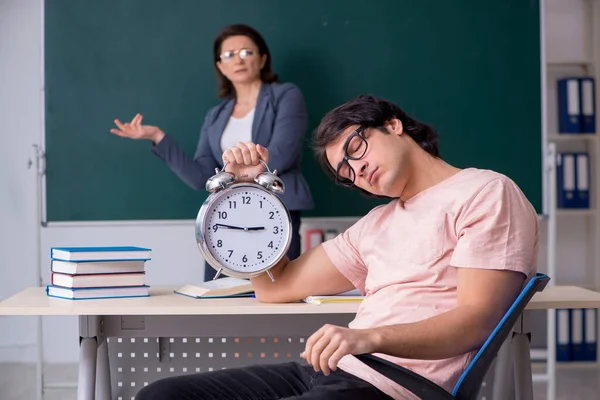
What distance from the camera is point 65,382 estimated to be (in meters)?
4.03

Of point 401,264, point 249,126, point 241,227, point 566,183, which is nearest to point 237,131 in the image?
point 249,126

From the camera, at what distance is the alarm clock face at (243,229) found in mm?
1817

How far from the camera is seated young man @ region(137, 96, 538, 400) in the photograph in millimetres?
1420

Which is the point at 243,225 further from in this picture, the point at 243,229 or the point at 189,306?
the point at 189,306

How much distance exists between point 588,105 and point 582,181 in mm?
440

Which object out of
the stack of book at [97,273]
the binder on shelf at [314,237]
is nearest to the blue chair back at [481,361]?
the stack of book at [97,273]

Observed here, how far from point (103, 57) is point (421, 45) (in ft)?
5.63

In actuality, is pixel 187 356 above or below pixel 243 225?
below

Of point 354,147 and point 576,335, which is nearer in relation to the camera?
point 354,147

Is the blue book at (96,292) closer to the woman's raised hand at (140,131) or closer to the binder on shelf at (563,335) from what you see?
the woman's raised hand at (140,131)

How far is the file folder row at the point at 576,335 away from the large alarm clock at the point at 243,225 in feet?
9.63

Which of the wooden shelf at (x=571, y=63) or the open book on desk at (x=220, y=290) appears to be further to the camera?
the wooden shelf at (x=571, y=63)

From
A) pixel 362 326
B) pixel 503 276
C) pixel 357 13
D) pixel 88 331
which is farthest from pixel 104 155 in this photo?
pixel 503 276

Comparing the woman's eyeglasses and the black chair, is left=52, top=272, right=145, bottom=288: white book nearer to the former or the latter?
the black chair
